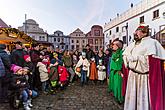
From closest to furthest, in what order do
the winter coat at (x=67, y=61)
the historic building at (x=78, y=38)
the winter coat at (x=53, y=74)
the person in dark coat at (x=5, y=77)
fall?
1. the person in dark coat at (x=5, y=77)
2. the winter coat at (x=53, y=74)
3. the winter coat at (x=67, y=61)
4. the historic building at (x=78, y=38)

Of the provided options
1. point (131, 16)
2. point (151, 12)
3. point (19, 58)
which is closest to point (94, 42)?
point (131, 16)

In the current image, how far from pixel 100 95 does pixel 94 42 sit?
5843 cm

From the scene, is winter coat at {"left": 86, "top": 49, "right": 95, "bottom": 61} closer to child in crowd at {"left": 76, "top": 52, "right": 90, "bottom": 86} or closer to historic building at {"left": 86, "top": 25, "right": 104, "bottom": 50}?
child in crowd at {"left": 76, "top": 52, "right": 90, "bottom": 86}

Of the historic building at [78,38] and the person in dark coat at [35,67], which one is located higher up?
the historic building at [78,38]

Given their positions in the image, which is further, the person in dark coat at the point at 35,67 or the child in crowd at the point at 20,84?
the person in dark coat at the point at 35,67

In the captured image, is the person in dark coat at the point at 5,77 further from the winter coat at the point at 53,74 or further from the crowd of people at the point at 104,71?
the winter coat at the point at 53,74

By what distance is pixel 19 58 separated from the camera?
7.26 m

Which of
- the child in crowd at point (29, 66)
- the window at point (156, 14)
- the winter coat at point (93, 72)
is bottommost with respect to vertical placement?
the winter coat at point (93, 72)

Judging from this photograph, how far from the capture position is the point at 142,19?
2733 cm

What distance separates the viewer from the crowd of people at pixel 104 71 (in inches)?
171

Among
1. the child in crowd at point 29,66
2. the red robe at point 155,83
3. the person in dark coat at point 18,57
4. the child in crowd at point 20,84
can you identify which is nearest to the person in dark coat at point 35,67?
the child in crowd at point 29,66

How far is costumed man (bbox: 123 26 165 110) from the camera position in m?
4.32

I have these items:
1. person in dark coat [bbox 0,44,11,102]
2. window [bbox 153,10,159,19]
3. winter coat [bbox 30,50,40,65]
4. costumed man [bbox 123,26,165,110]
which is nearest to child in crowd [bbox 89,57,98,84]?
winter coat [bbox 30,50,40,65]

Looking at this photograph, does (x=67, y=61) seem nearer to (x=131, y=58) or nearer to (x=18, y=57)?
(x=18, y=57)
